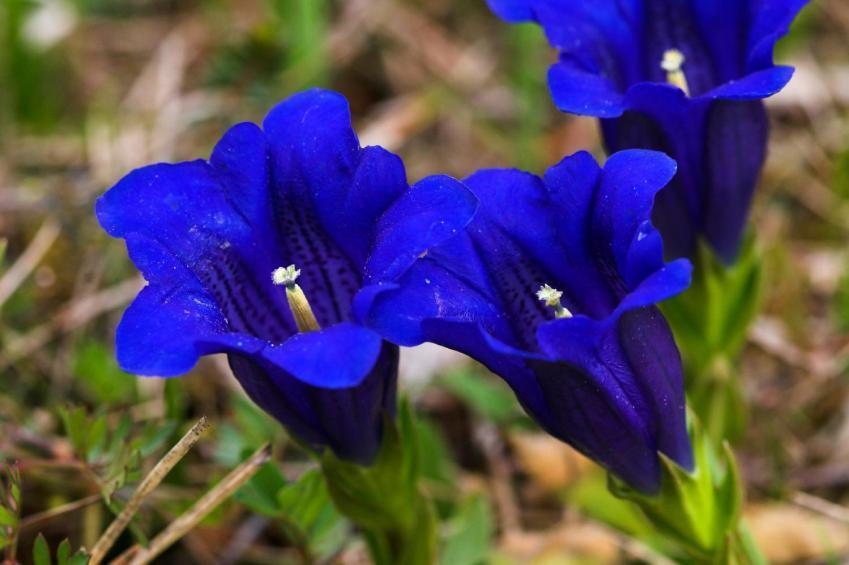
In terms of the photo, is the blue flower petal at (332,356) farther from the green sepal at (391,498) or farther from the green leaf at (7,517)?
the green leaf at (7,517)

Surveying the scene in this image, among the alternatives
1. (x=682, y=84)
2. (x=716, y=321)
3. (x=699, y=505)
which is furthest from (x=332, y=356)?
(x=716, y=321)

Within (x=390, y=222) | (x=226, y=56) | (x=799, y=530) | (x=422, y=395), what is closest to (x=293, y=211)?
(x=390, y=222)

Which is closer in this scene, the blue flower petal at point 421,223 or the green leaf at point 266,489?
the blue flower petal at point 421,223

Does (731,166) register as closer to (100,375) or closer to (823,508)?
(823,508)

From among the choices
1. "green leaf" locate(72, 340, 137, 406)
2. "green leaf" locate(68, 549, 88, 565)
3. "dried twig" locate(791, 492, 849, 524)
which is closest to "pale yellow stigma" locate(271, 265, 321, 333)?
"green leaf" locate(68, 549, 88, 565)

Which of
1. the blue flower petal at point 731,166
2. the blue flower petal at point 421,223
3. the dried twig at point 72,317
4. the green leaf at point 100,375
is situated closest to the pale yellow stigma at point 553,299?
the blue flower petal at point 421,223
